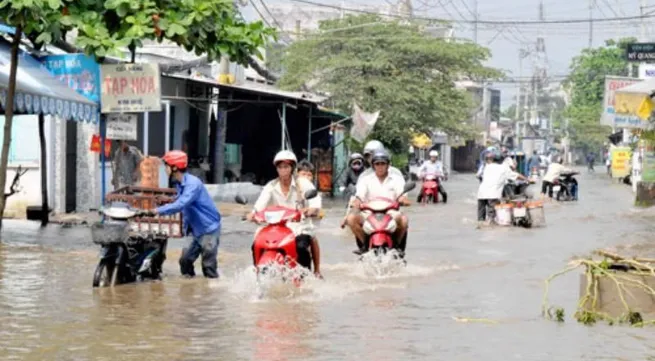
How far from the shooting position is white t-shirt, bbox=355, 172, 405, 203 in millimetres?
14109

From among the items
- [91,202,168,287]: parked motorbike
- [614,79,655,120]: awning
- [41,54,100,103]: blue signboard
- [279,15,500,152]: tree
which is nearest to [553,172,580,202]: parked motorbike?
[614,79,655,120]: awning

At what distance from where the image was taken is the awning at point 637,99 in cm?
2683

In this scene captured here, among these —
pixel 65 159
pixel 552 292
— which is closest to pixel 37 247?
pixel 65 159

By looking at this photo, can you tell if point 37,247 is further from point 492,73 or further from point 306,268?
point 492,73

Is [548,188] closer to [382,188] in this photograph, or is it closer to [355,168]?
[355,168]

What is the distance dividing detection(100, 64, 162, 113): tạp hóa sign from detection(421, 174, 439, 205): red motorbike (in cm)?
1783

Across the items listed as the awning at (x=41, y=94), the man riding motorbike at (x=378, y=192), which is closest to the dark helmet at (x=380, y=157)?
the man riding motorbike at (x=378, y=192)

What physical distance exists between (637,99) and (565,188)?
7.70m

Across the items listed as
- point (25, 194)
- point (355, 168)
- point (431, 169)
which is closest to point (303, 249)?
point (25, 194)

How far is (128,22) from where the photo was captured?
584 inches

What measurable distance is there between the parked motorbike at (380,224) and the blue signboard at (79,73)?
239 inches

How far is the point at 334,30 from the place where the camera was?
142 feet

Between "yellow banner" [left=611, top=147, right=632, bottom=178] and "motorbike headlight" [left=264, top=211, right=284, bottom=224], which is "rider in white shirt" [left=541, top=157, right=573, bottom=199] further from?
"motorbike headlight" [left=264, top=211, right=284, bottom=224]

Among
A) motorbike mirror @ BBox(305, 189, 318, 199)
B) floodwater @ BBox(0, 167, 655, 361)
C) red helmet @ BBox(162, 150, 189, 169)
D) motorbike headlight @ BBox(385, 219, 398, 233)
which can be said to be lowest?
floodwater @ BBox(0, 167, 655, 361)
